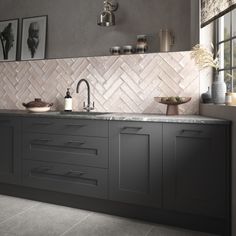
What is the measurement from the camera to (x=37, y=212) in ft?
8.75

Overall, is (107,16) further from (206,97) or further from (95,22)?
(206,97)

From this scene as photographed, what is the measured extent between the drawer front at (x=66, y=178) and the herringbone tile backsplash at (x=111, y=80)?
2.87 ft

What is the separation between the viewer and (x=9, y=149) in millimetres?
3074

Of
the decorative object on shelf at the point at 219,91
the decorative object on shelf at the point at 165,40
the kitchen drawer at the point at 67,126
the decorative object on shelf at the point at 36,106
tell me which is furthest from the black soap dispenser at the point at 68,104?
the decorative object on shelf at the point at 219,91

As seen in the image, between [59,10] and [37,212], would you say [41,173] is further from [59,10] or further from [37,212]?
[59,10]

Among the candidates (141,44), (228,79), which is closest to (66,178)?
(141,44)

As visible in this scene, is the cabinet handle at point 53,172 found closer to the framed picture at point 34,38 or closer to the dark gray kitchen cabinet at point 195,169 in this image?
the dark gray kitchen cabinet at point 195,169

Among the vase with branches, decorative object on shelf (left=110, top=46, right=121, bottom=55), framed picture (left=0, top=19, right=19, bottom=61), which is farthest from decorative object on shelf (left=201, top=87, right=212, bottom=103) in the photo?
the vase with branches

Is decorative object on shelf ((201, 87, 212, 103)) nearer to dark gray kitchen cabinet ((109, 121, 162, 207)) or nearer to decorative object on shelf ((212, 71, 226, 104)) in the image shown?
decorative object on shelf ((212, 71, 226, 104))

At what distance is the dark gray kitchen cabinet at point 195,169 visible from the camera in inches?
86.8

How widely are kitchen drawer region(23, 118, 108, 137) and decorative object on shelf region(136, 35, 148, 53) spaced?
113 cm

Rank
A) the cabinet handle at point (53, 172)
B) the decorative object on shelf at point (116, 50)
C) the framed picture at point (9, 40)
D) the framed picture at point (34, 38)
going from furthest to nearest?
the framed picture at point (9, 40) → the framed picture at point (34, 38) → the decorative object on shelf at point (116, 50) → the cabinet handle at point (53, 172)

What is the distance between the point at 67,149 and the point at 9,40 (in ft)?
7.29

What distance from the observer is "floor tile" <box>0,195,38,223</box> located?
2.61 m
